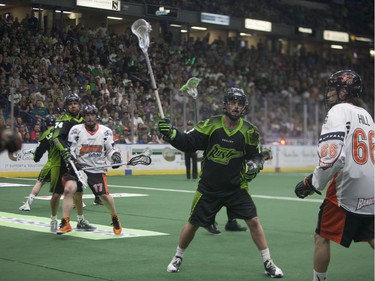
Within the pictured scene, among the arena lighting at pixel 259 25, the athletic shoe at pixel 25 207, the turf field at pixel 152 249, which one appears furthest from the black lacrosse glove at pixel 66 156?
the arena lighting at pixel 259 25

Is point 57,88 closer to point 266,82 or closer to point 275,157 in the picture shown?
point 275,157

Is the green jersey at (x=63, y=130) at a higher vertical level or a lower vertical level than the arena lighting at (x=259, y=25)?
lower

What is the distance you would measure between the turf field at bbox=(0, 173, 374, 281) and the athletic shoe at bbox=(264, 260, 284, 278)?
6 cm

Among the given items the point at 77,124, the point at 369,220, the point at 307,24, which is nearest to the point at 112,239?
the point at 77,124

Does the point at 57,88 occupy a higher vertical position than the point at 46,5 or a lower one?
lower

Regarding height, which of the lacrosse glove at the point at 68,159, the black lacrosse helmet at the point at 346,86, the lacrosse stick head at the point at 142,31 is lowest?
the lacrosse glove at the point at 68,159

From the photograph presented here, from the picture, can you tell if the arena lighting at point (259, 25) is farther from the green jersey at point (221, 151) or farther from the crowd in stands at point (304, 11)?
the green jersey at point (221, 151)

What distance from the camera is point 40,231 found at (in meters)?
9.77

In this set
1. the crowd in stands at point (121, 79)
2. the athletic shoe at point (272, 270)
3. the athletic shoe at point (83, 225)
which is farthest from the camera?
the crowd in stands at point (121, 79)

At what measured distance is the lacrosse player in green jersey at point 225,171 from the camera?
7074 millimetres

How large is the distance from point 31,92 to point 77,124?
37.8ft

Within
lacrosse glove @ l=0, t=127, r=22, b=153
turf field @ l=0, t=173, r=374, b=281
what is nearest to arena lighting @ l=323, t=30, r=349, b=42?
turf field @ l=0, t=173, r=374, b=281

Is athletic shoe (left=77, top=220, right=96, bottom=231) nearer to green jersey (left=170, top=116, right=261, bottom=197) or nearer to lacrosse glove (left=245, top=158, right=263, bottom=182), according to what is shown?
green jersey (left=170, top=116, right=261, bottom=197)

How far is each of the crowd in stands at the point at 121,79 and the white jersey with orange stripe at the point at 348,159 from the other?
15762mm
